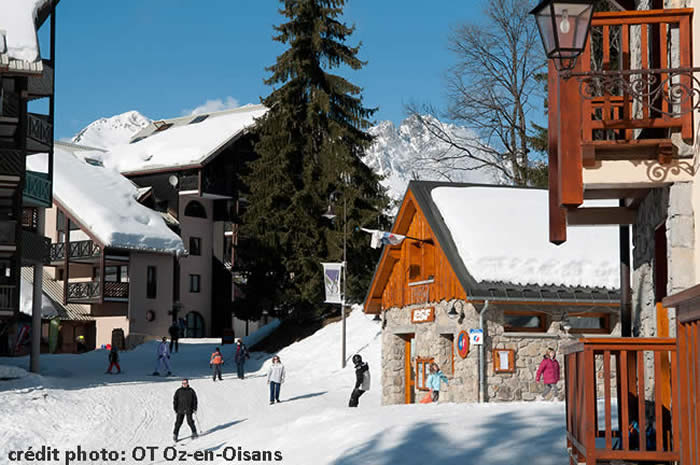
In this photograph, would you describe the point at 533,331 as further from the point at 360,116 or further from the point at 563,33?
the point at 360,116

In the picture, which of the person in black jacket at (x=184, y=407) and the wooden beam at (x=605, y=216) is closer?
the wooden beam at (x=605, y=216)

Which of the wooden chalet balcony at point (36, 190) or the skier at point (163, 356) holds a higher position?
the wooden chalet balcony at point (36, 190)

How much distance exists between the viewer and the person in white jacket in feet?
86.6

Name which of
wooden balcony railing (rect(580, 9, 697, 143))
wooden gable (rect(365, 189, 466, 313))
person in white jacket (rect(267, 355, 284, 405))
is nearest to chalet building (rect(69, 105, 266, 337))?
person in white jacket (rect(267, 355, 284, 405))

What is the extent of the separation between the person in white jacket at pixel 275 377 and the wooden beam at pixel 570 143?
18.2 meters

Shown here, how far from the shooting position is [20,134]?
29.9m

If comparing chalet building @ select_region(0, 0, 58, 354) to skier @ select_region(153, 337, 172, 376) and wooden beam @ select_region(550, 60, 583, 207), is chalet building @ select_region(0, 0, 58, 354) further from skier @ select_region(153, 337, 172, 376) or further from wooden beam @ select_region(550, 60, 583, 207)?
wooden beam @ select_region(550, 60, 583, 207)

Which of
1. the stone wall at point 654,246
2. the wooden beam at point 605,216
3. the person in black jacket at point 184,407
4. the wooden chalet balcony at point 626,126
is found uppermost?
the wooden chalet balcony at point 626,126

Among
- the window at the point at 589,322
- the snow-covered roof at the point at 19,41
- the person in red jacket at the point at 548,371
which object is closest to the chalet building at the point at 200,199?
the snow-covered roof at the point at 19,41

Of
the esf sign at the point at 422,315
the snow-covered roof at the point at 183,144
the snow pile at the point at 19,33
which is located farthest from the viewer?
the snow-covered roof at the point at 183,144

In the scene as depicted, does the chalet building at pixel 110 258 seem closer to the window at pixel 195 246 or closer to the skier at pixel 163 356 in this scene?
the window at pixel 195 246

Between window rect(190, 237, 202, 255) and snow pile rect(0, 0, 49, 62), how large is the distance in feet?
75.5

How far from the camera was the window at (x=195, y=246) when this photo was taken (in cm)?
5222

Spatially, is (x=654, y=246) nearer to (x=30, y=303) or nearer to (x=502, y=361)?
(x=502, y=361)
